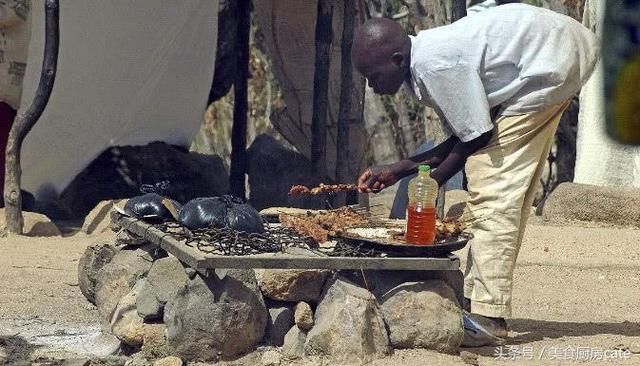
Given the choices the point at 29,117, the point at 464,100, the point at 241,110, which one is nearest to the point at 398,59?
the point at 464,100

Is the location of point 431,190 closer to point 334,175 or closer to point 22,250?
point 22,250

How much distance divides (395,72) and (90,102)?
6297mm

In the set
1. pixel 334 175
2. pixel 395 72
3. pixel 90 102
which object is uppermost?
pixel 395 72

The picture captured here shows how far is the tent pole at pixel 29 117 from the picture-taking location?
9.13 metres

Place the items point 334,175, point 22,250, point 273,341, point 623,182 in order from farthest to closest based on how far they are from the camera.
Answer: point 334,175
point 623,182
point 22,250
point 273,341

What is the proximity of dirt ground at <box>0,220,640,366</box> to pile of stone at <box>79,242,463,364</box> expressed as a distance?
0.13m

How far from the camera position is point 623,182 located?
1097 cm

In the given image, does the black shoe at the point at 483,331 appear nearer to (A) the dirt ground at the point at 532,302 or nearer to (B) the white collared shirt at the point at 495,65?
(A) the dirt ground at the point at 532,302

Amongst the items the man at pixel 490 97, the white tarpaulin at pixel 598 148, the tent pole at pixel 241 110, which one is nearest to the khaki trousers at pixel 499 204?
the man at pixel 490 97

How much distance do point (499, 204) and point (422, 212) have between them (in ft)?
1.40

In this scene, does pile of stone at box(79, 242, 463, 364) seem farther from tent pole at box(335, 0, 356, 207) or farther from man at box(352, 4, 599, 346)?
tent pole at box(335, 0, 356, 207)

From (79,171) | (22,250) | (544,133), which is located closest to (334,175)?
(79,171)

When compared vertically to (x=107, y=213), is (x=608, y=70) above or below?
above

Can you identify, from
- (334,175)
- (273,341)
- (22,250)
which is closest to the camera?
(273,341)
